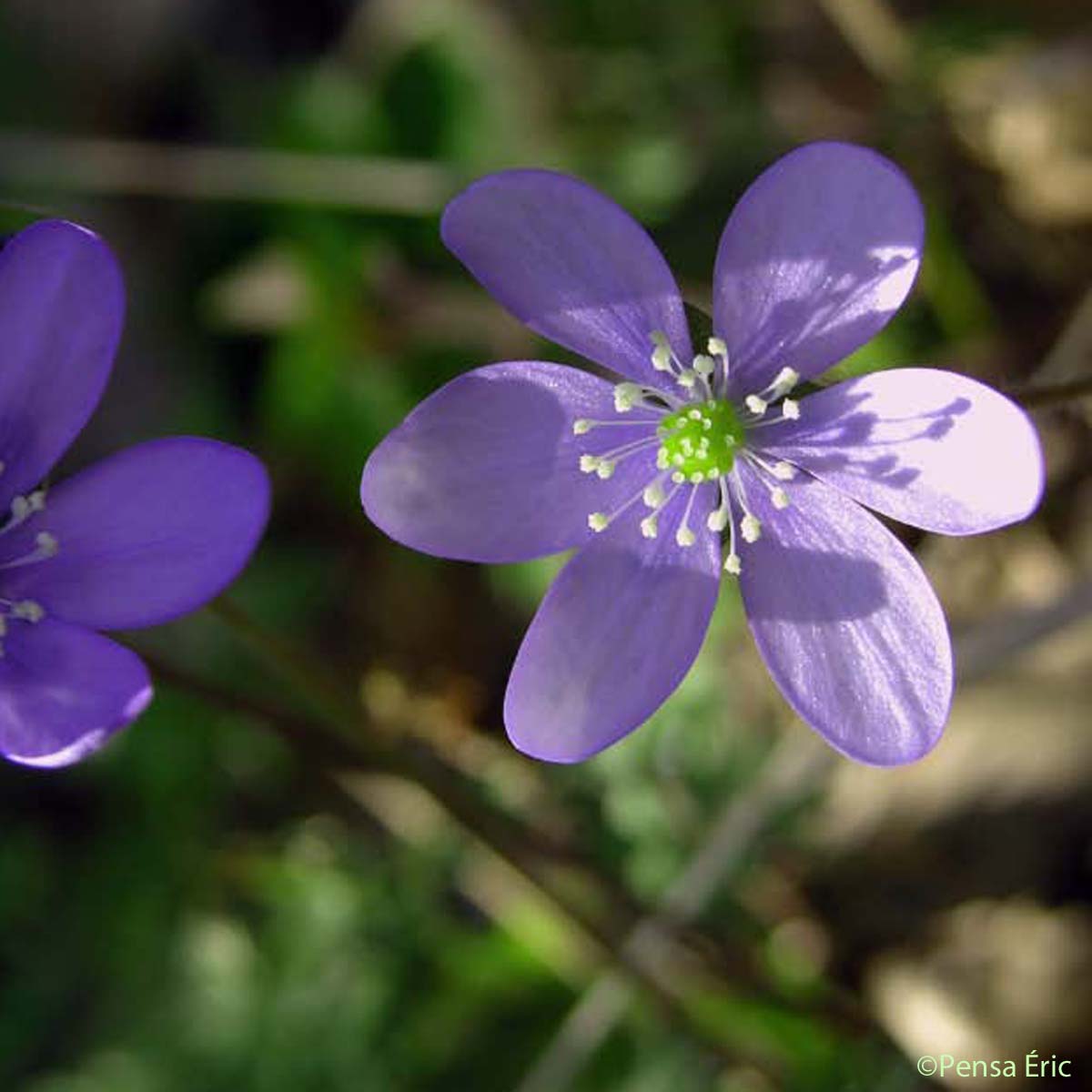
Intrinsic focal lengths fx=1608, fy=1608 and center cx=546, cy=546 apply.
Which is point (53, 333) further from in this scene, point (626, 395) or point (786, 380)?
point (786, 380)

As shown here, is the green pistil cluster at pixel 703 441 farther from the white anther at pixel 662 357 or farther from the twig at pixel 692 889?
the twig at pixel 692 889

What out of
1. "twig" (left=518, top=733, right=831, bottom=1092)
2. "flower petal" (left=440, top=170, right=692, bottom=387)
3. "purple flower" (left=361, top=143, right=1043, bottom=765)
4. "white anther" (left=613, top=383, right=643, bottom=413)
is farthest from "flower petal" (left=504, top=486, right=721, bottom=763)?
"twig" (left=518, top=733, right=831, bottom=1092)

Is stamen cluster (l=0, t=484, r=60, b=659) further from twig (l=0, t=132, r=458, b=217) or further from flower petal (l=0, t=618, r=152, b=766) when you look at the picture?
twig (l=0, t=132, r=458, b=217)

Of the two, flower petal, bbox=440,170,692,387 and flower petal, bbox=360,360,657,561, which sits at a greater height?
flower petal, bbox=440,170,692,387

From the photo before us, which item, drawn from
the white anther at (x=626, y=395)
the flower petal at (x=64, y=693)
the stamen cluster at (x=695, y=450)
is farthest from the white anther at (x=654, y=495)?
the flower petal at (x=64, y=693)

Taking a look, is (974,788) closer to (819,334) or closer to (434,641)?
(434,641)

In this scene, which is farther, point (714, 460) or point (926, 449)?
point (714, 460)

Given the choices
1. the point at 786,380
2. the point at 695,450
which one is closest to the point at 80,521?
the point at 695,450
